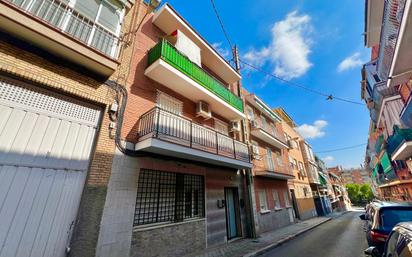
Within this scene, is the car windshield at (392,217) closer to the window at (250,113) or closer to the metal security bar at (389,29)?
the metal security bar at (389,29)

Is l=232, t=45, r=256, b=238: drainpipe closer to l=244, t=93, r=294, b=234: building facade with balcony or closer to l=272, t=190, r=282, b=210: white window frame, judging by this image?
l=244, t=93, r=294, b=234: building facade with balcony

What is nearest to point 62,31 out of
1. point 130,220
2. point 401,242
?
point 130,220

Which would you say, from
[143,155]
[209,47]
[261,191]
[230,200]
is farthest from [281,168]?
[143,155]

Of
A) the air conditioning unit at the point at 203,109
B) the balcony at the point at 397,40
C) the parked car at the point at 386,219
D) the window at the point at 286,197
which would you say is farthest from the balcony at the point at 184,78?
the window at the point at 286,197

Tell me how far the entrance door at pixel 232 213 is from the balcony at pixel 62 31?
8.65 metres

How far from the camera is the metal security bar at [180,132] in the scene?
603 centimetres

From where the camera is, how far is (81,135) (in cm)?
527

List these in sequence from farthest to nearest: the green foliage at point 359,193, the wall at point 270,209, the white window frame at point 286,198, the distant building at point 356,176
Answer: the distant building at point 356,176
the green foliage at point 359,193
the white window frame at point 286,198
the wall at point 270,209

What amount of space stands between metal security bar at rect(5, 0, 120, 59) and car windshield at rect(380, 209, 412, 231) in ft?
30.0

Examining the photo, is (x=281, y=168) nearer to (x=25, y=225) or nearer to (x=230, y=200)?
(x=230, y=200)

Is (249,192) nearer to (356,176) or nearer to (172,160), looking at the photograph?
(172,160)

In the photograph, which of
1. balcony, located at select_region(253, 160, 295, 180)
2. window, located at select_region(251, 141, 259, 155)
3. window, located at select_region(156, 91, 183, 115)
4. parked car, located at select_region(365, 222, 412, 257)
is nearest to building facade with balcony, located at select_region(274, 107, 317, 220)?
balcony, located at select_region(253, 160, 295, 180)

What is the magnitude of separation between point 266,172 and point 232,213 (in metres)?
4.01

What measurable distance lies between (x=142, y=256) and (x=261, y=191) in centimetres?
938
